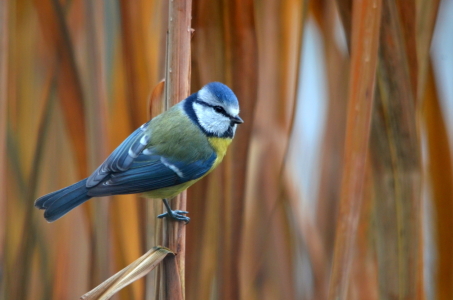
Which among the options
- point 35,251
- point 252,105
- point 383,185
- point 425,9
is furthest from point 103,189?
point 425,9

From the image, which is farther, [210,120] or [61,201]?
[210,120]

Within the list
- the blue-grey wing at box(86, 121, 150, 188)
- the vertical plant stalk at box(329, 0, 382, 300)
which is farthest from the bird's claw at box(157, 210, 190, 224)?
the vertical plant stalk at box(329, 0, 382, 300)

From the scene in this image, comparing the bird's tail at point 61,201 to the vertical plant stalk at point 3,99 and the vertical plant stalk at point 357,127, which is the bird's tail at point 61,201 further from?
the vertical plant stalk at point 357,127

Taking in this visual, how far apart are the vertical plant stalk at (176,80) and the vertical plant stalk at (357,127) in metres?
0.27

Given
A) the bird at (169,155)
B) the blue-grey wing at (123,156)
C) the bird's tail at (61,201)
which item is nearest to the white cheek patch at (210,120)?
the bird at (169,155)

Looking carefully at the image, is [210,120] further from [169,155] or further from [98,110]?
[98,110]

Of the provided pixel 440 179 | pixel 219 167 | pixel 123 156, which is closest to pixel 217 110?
pixel 219 167

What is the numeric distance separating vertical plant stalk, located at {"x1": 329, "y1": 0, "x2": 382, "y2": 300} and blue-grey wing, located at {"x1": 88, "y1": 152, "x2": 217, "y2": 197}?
374 millimetres

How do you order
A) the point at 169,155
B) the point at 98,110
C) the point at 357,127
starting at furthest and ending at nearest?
the point at 169,155 → the point at 98,110 → the point at 357,127

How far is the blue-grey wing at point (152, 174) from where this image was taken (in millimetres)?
907

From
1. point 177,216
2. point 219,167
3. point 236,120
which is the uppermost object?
point 236,120

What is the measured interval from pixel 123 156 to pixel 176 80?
0.25 m

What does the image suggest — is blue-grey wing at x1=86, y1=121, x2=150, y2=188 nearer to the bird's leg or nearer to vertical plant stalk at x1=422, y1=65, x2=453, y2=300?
the bird's leg

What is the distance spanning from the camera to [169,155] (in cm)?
104
